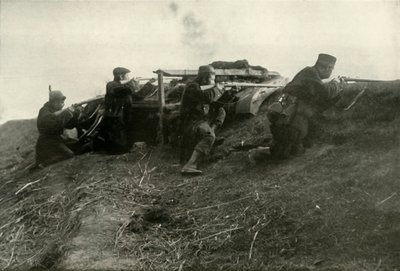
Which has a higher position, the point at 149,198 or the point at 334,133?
the point at 334,133

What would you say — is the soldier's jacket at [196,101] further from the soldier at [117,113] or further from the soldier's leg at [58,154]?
the soldier's leg at [58,154]

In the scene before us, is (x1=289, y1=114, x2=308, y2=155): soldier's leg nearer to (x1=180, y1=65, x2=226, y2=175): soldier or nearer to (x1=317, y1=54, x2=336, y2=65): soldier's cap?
(x1=317, y1=54, x2=336, y2=65): soldier's cap

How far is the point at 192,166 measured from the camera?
23.0ft

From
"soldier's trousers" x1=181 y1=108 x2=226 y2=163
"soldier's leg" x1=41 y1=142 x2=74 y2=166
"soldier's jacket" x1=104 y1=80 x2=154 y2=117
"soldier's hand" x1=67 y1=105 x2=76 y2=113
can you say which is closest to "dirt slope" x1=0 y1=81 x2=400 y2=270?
"soldier's trousers" x1=181 y1=108 x2=226 y2=163

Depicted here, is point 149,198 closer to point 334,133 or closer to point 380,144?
point 334,133

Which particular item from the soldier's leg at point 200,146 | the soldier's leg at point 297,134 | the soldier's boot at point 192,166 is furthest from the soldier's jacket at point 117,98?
the soldier's leg at point 297,134

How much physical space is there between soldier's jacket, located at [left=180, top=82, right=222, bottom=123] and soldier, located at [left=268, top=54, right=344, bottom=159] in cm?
120

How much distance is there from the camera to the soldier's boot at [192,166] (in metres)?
6.89

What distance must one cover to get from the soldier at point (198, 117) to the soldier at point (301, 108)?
1094mm

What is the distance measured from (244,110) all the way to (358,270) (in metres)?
4.33

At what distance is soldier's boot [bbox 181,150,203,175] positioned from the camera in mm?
6891

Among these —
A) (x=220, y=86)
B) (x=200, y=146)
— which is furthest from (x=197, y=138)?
→ (x=220, y=86)

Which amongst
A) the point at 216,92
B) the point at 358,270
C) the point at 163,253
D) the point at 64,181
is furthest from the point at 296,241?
the point at 64,181

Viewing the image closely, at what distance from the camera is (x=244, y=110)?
26.3 ft
